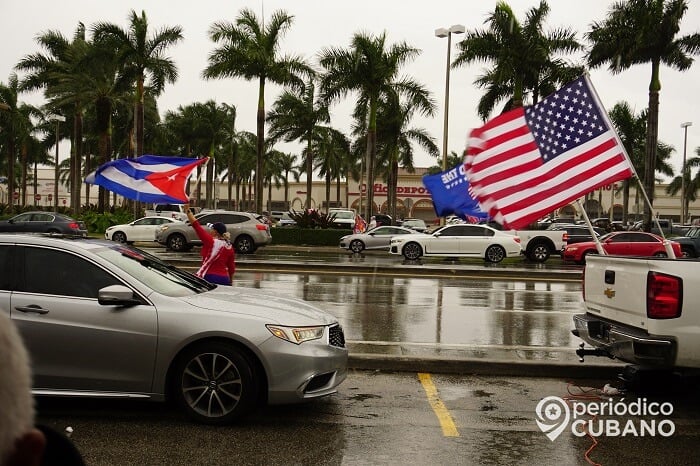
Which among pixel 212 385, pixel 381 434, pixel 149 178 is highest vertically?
pixel 149 178

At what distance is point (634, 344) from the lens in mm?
5551

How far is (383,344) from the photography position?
8.59 m

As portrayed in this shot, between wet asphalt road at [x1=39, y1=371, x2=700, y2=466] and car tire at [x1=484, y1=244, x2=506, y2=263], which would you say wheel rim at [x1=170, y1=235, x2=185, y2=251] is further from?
wet asphalt road at [x1=39, y1=371, x2=700, y2=466]

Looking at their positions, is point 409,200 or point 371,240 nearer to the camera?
point 371,240

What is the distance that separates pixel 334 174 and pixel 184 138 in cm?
1892

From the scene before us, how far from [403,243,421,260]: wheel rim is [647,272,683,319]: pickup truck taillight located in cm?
2118

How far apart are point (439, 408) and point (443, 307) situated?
264 inches

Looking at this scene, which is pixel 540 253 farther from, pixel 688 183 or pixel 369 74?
pixel 688 183

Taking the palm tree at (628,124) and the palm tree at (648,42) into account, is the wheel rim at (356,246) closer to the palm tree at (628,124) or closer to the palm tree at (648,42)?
the palm tree at (648,42)

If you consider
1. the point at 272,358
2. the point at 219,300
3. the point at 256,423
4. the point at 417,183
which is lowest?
the point at 256,423

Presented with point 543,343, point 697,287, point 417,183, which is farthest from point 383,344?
point 417,183

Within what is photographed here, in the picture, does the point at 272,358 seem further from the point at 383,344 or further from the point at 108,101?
the point at 108,101

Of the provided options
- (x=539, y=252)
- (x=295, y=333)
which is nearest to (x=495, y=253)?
(x=539, y=252)

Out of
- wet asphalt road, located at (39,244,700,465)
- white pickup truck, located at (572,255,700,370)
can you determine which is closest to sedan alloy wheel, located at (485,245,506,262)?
wet asphalt road, located at (39,244,700,465)
